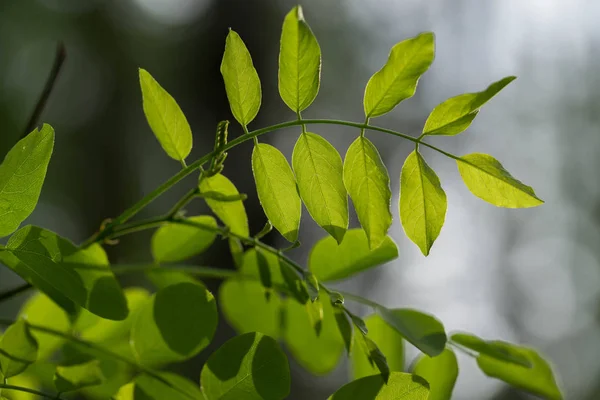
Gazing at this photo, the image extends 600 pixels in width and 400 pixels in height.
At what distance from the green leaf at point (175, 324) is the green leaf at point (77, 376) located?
4cm

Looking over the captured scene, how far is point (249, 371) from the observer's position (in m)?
0.41

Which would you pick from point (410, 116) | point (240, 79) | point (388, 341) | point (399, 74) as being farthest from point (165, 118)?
point (410, 116)

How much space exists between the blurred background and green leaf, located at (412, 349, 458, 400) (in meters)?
4.41

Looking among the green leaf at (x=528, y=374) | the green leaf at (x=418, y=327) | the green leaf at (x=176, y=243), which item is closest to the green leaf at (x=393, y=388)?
the green leaf at (x=418, y=327)

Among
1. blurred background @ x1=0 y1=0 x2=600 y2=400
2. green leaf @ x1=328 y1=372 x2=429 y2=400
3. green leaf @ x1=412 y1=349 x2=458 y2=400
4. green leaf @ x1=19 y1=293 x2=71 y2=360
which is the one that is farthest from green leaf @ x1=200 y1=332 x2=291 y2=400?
blurred background @ x1=0 y1=0 x2=600 y2=400

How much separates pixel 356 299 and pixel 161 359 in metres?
0.18

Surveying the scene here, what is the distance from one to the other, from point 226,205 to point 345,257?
0.17 m

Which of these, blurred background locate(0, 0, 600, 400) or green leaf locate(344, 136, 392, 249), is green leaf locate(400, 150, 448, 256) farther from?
blurred background locate(0, 0, 600, 400)

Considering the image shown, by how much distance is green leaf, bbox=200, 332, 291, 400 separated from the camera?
15.8 inches

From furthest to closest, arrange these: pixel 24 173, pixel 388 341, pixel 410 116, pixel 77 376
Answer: pixel 410 116
pixel 388 341
pixel 77 376
pixel 24 173

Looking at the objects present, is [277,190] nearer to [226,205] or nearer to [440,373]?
[226,205]

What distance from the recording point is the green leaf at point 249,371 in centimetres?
40

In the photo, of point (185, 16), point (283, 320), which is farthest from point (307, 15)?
point (283, 320)

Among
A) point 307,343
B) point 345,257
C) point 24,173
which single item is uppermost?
point 24,173
